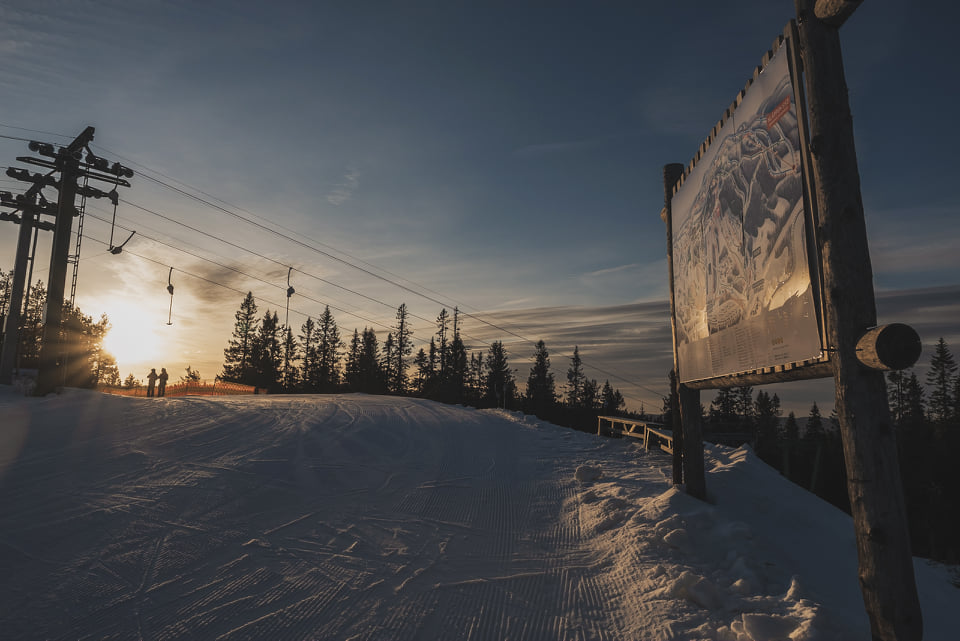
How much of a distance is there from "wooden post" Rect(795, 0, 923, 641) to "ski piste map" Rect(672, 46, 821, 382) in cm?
31

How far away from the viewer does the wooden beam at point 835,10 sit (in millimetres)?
3859

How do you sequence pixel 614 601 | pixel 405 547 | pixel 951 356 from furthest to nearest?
pixel 951 356, pixel 405 547, pixel 614 601

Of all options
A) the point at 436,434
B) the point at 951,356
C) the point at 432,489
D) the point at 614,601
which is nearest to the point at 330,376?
the point at 436,434

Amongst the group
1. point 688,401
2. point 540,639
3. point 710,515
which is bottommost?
point 540,639

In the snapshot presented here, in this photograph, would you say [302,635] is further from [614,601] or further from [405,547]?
[614,601]

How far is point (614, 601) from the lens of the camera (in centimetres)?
484

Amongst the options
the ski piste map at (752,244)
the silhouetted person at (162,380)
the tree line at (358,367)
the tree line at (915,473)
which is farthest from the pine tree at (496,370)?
the ski piste map at (752,244)

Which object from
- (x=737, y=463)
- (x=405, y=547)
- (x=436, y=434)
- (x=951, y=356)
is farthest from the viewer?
(x=951, y=356)

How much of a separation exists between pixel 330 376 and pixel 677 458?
2844 inches

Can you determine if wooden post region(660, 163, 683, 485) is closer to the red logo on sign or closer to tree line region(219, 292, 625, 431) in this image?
the red logo on sign

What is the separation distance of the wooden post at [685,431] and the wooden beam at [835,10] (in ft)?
→ 18.6

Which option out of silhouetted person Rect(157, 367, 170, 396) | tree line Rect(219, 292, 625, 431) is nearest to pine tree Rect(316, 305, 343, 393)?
tree line Rect(219, 292, 625, 431)

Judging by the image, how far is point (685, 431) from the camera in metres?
8.41

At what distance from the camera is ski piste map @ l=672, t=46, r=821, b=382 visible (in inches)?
176
